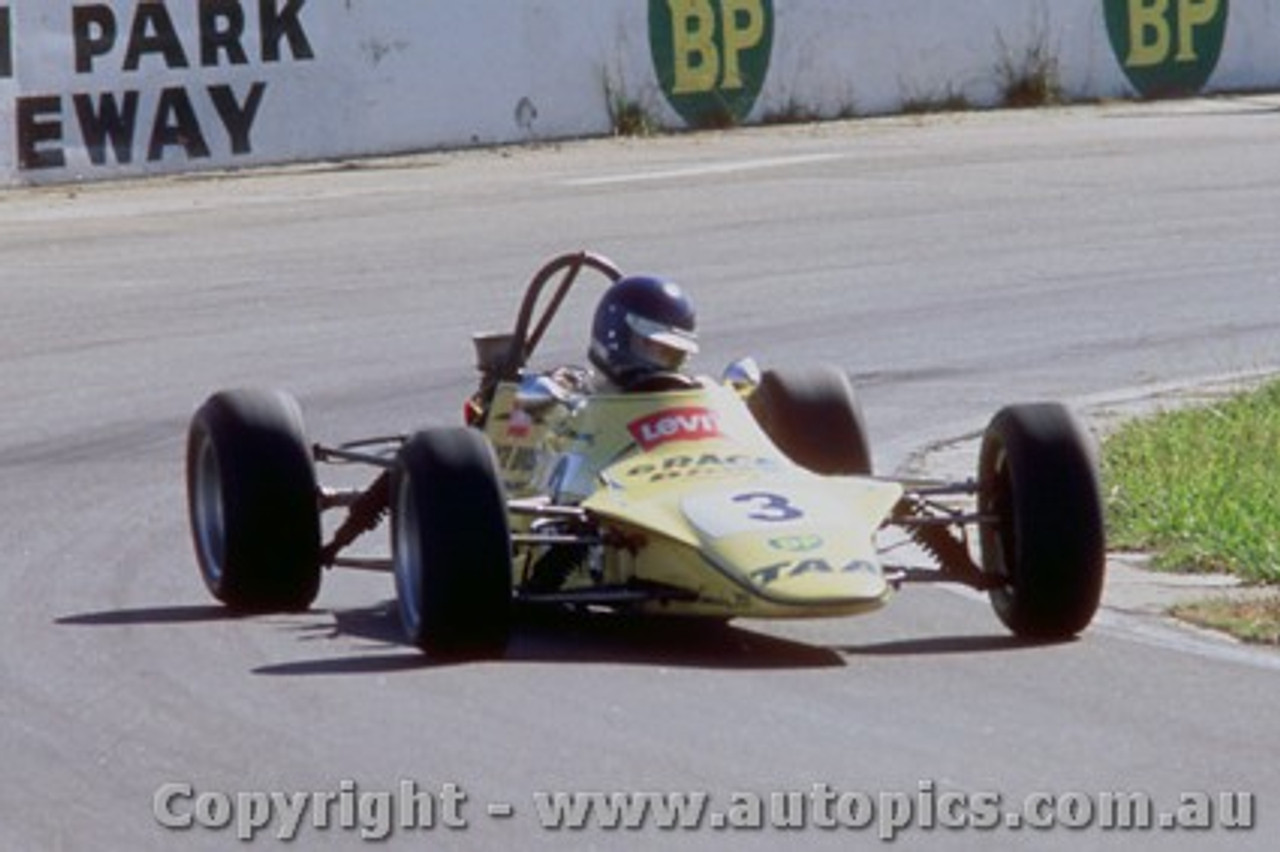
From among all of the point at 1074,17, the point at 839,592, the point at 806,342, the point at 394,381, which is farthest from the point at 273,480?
the point at 1074,17

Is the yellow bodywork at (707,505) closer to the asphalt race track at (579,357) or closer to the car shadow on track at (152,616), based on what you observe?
the asphalt race track at (579,357)

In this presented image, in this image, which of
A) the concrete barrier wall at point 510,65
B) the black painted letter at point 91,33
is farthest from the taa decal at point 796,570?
the black painted letter at point 91,33

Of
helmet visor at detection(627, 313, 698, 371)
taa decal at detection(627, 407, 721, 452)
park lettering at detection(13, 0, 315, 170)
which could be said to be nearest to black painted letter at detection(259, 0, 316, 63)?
park lettering at detection(13, 0, 315, 170)

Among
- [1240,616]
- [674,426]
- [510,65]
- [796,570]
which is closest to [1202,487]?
[1240,616]

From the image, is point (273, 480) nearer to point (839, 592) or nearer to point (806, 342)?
point (839, 592)

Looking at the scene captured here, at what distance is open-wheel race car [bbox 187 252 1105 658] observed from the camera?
30.2 feet

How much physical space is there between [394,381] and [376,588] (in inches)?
198

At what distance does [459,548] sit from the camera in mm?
9219

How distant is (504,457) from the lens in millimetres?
10750

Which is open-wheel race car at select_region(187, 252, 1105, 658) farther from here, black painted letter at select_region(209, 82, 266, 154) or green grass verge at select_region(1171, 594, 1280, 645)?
black painted letter at select_region(209, 82, 266, 154)

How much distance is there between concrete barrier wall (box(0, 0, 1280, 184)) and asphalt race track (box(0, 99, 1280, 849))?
1.46 feet

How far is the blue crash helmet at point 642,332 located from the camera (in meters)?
10.1

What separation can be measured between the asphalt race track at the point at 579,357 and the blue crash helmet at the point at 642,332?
2.41ft

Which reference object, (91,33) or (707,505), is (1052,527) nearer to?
(707,505)
